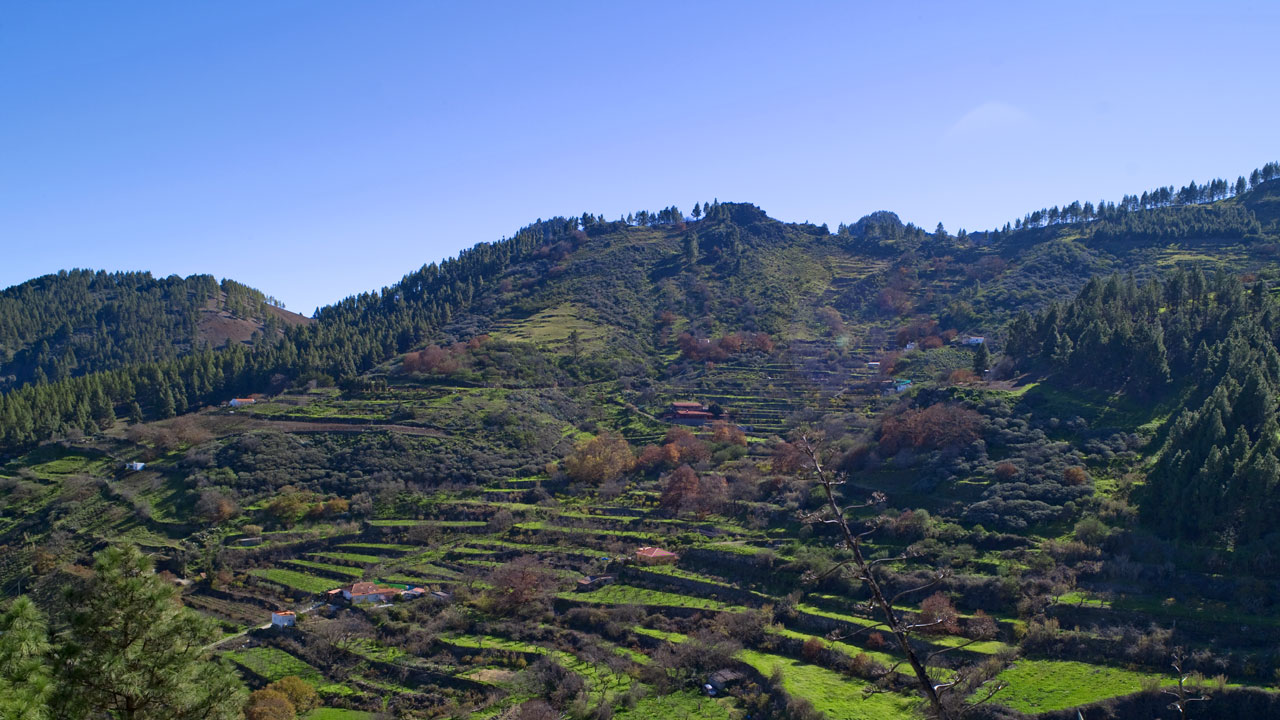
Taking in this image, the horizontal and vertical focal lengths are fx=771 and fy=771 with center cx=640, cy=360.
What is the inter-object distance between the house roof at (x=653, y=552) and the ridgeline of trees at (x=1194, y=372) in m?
22.1

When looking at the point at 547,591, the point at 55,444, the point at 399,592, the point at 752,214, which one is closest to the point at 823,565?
the point at 547,591

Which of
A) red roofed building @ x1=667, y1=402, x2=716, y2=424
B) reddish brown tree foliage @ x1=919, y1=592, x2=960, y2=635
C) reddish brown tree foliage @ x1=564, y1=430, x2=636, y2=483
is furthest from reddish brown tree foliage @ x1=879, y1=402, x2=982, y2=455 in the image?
red roofed building @ x1=667, y1=402, x2=716, y2=424

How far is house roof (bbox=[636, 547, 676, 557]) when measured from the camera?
41.1 metres

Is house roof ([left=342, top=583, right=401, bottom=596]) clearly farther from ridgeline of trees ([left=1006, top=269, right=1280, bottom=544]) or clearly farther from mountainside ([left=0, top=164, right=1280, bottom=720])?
ridgeline of trees ([left=1006, top=269, right=1280, bottom=544])

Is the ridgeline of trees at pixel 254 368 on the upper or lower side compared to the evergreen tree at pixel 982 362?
upper

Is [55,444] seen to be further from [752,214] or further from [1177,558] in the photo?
[752,214]

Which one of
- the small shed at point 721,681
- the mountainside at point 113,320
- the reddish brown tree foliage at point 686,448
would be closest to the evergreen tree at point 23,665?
the small shed at point 721,681

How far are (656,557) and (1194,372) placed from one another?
3216cm

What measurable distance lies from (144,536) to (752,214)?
338ft

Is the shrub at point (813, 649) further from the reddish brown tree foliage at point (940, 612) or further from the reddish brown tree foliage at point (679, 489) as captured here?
the reddish brown tree foliage at point (679, 489)

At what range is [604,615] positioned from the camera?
35.7 meters

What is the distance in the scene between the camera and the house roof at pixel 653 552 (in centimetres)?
4106

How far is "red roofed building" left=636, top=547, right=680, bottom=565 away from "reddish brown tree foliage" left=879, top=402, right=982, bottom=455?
15.1 metres

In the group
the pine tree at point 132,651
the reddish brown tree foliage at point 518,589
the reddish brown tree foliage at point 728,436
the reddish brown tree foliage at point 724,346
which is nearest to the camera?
the pine tree at point 132,651
